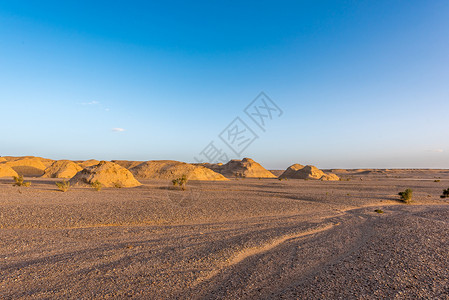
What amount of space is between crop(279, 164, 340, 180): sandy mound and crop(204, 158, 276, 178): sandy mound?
26.3ft

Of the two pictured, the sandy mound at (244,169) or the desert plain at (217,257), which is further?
the sandy mound at (244,169)

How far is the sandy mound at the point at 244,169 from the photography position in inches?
2798

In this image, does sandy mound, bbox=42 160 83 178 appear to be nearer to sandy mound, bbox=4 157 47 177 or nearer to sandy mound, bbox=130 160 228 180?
sandy mound, bbox=130 160 228 180

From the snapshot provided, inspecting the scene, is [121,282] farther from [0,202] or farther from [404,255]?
[0,202]

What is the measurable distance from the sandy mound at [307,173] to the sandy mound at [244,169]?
8021mm

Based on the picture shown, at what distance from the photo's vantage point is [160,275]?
600 cm

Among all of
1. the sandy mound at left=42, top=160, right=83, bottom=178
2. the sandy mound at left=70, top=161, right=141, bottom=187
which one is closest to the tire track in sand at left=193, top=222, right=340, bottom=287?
the sandy mound at left=70, top=161, right=141, bottom=187

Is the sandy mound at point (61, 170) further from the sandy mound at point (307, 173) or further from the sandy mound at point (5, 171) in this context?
the sandy mound at point (307, 173)

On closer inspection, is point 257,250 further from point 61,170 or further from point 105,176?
point 61,170

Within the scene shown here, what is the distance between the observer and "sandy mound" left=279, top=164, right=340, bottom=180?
6048 centimetres

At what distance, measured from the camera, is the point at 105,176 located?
30328 mm

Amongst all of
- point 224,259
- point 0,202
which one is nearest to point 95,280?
point 224,259

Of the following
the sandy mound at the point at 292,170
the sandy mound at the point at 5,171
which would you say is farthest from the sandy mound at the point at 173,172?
the sandy mound at the point at 292,170

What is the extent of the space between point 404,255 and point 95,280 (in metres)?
8.75
